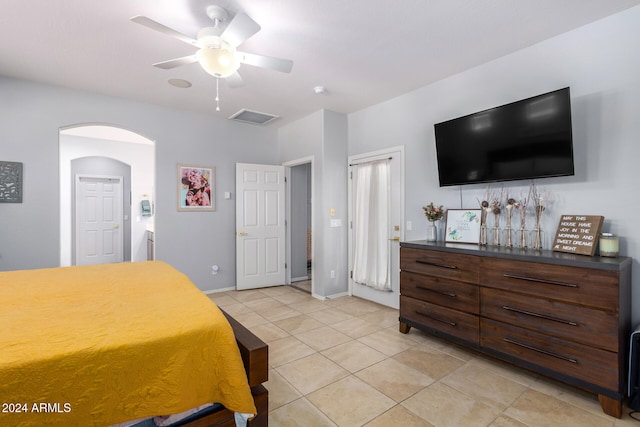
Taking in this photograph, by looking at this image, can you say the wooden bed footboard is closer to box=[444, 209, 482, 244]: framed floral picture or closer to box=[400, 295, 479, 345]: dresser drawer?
box=[400, 295, 479, 345]: dresser drawer

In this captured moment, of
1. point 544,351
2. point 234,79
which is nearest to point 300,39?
point 234,79

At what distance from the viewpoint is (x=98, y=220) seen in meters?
6.39

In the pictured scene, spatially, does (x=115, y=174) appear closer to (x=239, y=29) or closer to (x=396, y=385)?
(x=239, y=29)

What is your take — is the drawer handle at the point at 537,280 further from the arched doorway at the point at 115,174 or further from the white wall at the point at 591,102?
the arched doorway at the point at 115,174

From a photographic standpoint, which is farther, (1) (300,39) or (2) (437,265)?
(2) (437,265)

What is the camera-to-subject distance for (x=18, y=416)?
1019 mm

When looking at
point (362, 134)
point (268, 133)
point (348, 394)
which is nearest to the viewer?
point (348, 394)

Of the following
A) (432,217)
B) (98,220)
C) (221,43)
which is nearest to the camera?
(221,43)

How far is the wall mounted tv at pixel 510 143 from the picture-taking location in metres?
2.32

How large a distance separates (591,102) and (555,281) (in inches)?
55.8

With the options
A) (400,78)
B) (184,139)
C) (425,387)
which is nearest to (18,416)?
(425,387)

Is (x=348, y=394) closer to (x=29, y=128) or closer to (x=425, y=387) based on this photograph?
(x=425, y=387)

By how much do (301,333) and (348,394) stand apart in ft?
3.62

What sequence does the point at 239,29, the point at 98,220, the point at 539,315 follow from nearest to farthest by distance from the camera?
the point at 239,29
the point at 539,315
the point at 98,220
